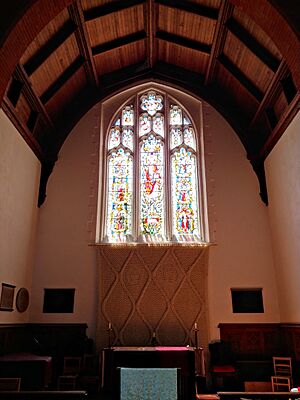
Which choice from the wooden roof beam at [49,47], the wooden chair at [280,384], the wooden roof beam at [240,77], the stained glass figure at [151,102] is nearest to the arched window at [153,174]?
the stained glass figure at [151,102]

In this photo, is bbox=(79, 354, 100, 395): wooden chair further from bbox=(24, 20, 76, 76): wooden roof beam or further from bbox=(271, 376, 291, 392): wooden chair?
bbox=(24, 20, 76, 76): wooden roof beam

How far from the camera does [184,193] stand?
29.1 ft

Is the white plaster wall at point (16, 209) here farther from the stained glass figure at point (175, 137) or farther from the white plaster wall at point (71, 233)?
the stained glass figure at point (175, 137)

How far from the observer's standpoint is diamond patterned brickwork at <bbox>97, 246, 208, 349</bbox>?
766 cm

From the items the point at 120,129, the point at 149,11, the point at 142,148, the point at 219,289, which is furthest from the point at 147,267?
the point at 149,11

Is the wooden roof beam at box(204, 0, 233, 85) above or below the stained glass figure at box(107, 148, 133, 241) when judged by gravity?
above

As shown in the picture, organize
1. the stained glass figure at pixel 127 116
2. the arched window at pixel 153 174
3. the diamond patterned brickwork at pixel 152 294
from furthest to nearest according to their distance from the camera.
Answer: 1. the stained glass figure at pixel 127 116
2. the arched window at pixel 153 174
3. the diamond patterned brickwork at pixel 152 294

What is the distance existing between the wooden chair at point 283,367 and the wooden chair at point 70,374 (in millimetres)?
3614

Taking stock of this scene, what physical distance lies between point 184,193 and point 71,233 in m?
2.77

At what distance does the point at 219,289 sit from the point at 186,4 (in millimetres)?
5868

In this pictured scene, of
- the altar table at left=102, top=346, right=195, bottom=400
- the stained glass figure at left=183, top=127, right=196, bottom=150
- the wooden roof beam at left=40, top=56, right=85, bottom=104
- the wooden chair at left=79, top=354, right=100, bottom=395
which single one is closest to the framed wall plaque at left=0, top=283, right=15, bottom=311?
the wooden chair at left=79, top=354, right=100, bottom=395

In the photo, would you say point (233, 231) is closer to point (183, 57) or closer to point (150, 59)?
point (183, 57)

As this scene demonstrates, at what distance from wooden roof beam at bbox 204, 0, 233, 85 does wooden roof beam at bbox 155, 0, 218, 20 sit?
194 millimetres

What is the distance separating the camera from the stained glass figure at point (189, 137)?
9.30 meters
